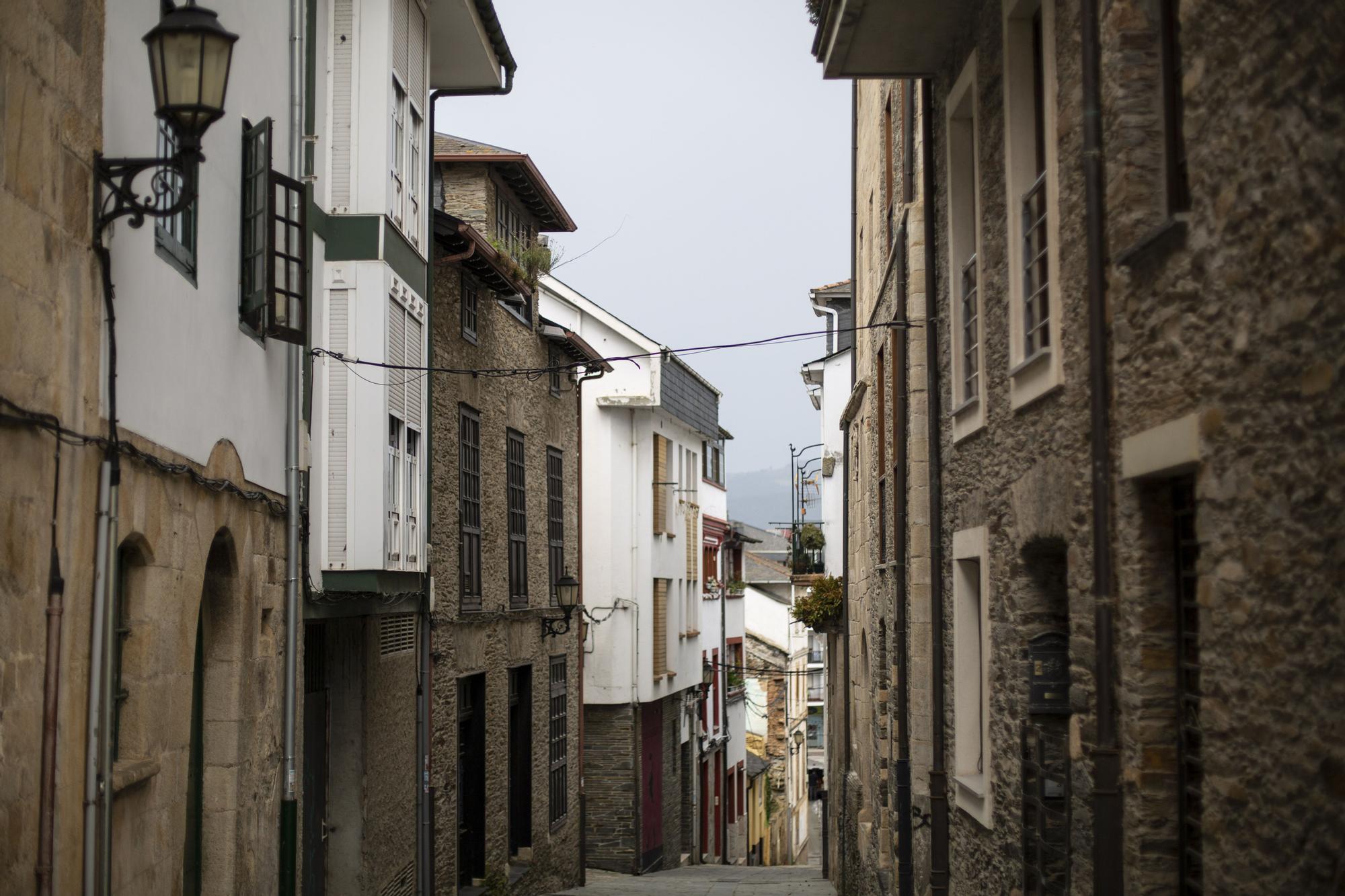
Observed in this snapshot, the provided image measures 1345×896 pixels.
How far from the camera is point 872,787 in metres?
16.7

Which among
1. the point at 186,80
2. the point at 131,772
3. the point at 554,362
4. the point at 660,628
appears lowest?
the point at 131,772

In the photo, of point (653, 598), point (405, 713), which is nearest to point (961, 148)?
point (405, 713)

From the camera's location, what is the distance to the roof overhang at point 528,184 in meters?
19.2

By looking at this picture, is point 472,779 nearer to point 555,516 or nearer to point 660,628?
point 555,516

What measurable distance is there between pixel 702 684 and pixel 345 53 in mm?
23825

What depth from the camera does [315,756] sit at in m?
13.3

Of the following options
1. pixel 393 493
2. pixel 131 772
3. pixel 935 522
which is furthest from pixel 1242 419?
pixel 393 493

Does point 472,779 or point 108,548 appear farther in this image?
point 472,779

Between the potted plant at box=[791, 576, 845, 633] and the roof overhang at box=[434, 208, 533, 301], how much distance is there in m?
7.96

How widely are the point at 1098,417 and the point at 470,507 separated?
11.8 metres

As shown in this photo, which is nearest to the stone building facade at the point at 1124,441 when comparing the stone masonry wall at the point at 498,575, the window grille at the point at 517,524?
the stone masonry wall at the point at 498,575

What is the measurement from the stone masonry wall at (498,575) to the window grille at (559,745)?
0.19 m

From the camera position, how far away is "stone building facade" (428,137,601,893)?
16141 mm

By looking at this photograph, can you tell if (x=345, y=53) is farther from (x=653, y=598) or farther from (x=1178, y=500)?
(x=653, y=598)
